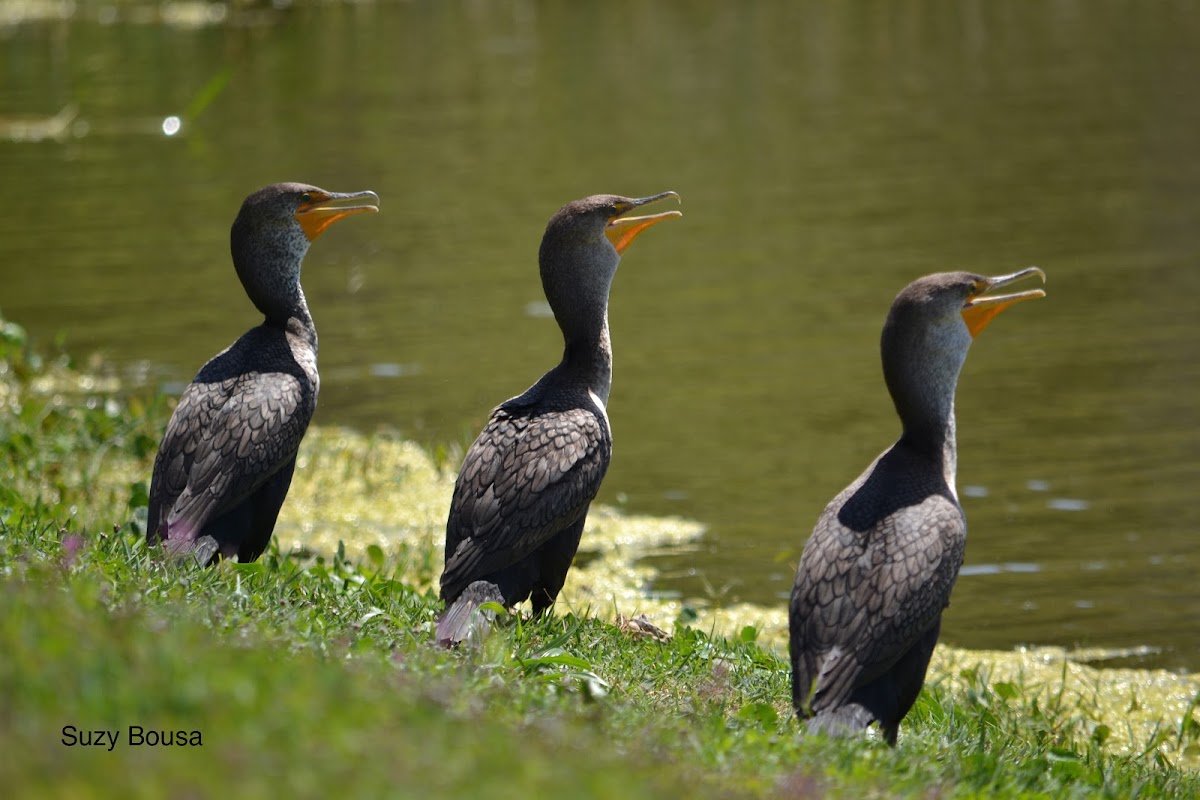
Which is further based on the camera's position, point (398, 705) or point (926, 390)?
point (926, 390)

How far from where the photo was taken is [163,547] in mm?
5812

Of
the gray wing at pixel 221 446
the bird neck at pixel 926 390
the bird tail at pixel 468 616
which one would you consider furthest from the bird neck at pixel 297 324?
the bird neck at pixel 926 390

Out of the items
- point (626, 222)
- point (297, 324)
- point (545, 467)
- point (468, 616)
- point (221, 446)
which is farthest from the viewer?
point (297, 324)

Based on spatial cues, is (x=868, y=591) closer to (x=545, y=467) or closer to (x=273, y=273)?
(x=545, y=467)

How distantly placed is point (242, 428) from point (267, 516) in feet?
1.38

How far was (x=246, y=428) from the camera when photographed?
6148 millimetres

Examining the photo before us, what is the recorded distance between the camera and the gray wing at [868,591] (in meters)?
5.03

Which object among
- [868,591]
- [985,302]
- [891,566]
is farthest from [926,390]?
[868,591]

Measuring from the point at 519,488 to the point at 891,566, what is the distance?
1.39 meters

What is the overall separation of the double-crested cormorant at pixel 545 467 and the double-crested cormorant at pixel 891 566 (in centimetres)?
99

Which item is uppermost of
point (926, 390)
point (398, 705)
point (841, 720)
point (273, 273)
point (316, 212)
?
point (316, 212)

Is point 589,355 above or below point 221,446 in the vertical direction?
above

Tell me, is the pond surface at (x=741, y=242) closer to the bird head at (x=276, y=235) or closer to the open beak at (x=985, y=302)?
the bird head at (x=276, y=235)

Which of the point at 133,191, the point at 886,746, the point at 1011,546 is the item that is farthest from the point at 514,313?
the point at 886,746
